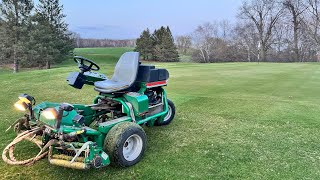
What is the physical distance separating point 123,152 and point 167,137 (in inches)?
50.4

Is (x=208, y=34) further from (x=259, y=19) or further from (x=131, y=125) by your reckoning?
(x=131, y=125)

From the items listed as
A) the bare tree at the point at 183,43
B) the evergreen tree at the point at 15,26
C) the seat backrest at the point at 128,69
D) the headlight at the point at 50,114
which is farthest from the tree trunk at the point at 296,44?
the headlight at the point at 50,114

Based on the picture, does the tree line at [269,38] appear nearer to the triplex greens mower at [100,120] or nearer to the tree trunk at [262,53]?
the tree trunk at [262,53]

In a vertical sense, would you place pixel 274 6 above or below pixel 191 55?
above

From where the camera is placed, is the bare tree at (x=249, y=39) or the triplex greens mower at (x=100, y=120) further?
the bare tree at (x=249, y=39)

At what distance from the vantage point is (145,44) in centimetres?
4500

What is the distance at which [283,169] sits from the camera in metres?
3.68

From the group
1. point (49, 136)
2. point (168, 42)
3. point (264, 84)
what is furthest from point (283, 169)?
point (168, 42)

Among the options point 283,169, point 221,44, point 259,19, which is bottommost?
point 283,169

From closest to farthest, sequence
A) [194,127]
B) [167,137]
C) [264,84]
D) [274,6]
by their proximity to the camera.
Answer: [167,137] → [194,127] → [264,84] → [274,6]

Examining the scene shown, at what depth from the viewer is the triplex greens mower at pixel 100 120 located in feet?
10.8

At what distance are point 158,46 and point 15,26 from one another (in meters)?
19.9

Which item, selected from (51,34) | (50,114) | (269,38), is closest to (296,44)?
(269,38)

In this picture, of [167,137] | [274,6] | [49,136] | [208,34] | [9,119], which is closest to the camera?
[49,136]
